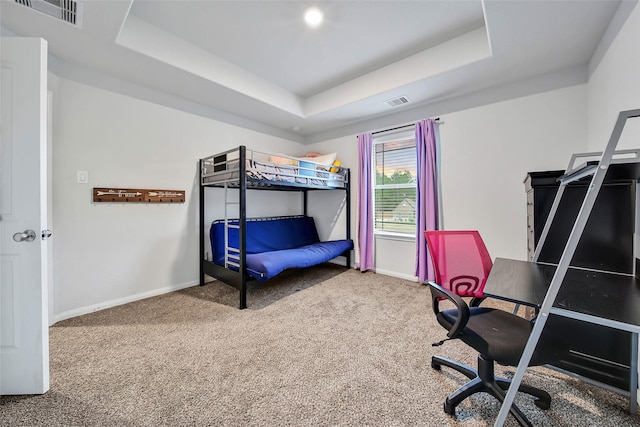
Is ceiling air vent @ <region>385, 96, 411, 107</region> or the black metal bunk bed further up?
ceiling air vent @ <region>385, 96, 411, 107</region>

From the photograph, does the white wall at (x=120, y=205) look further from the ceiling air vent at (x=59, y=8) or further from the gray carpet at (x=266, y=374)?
the ceiling air vent at (x=59, y=8)

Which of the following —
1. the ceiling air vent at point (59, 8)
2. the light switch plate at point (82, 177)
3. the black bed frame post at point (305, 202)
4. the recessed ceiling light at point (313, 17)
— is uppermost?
the recessed ceiling light at point (313, 17)

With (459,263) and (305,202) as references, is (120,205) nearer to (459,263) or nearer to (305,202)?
(305,202)

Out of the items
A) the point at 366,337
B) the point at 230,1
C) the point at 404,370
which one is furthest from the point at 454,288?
the point at 230,1

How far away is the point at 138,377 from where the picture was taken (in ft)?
4.83

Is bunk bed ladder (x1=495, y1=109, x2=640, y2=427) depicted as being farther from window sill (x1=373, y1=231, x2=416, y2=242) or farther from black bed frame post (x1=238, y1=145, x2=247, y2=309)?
window sill (x1=373, y1=231, x2=416, y2=242)

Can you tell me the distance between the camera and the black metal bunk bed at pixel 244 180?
2.46m

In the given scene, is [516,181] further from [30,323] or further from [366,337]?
[30,323]

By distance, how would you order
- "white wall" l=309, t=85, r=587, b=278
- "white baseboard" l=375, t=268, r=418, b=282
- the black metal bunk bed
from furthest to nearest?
1. "white baseboard" l=375, t=268, r=418, b=282
2. the black metal bunk bed
3. "white wall" l=309, t=85, r=587, b=278

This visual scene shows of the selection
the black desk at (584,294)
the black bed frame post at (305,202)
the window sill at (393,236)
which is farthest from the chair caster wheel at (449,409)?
the black bed frame post at (305,202)

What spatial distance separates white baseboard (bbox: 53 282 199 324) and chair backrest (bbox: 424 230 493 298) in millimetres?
2828

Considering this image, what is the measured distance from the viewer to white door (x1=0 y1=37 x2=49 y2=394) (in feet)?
4.32

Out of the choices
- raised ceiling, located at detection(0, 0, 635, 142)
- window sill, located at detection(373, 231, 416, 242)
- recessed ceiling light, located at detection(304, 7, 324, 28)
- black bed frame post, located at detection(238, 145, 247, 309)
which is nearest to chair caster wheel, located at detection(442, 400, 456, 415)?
black bed frame post, located at detection(238, 145, 247, 309)

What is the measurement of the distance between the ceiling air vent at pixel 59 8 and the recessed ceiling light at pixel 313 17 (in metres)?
1.54
